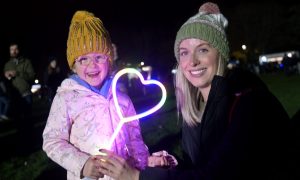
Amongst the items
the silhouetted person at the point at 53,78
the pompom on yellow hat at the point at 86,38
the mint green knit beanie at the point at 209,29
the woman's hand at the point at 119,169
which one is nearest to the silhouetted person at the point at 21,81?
the silhouetted person at the point at 53,78

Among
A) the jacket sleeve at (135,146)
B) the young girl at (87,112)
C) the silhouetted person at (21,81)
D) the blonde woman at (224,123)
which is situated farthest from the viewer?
the silhouetted person at (21,81)

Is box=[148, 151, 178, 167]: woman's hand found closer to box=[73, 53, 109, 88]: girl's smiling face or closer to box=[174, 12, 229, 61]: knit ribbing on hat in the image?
box=[73, 53, 109, 88]: girl's smiling face

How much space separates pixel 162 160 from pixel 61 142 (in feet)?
2.33

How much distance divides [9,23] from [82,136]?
34.1m

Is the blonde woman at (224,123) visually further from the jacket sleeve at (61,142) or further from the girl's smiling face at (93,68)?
the girl's smiling face at (93,68)

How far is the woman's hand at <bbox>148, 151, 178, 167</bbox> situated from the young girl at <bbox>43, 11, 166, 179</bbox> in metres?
0.14

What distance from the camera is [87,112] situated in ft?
9.47

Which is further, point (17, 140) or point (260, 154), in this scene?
point (17, 140)

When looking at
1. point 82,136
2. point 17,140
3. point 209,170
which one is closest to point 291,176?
point 209,170

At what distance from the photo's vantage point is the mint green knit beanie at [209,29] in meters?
2.62

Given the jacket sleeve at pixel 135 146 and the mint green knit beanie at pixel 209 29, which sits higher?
the mint green knit beanie at pixel 209 29

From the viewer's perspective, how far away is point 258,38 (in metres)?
66.2

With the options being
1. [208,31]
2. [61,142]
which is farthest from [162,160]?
[208,31]

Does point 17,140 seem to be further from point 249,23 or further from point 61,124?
point 249,23
